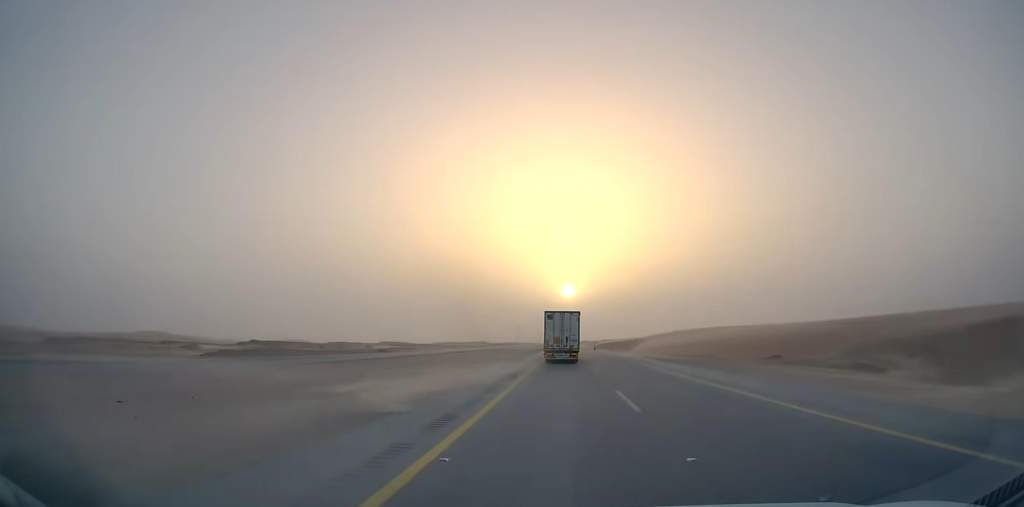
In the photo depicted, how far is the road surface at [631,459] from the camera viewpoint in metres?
8.14

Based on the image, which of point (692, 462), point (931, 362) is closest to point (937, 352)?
point (931, 362)

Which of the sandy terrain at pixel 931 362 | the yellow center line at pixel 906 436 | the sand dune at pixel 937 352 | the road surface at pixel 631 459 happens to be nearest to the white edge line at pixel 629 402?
the road surface at pixel 631 459

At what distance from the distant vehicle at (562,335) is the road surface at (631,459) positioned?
37396mm

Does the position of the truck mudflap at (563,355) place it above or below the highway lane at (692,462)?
above

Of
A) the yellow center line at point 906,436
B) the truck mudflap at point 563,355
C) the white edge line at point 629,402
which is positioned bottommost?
the white edge line at point 629,402

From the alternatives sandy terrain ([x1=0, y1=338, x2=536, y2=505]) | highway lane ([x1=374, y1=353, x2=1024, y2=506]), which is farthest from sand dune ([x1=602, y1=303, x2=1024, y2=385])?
sandy terrain ([x1=0, y1=338, x2=536, y2=505])

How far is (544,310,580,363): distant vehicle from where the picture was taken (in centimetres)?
5569

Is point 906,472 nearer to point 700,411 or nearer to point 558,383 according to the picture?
point 700,411

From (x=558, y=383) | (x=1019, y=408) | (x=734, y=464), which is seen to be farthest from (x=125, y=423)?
(x=1019, y=408)

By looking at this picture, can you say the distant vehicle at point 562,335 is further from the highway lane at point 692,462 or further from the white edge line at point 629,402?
the highway lane at point 692,462

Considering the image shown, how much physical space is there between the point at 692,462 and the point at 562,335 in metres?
46.0

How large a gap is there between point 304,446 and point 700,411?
9612 mm

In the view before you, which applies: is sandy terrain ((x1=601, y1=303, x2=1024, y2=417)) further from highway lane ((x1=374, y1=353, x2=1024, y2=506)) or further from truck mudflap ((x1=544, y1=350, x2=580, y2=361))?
truck mudflap ((x1=544, y1=350, x2=580, y2=361))

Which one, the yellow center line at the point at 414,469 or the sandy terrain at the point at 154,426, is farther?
the sandy terrain at the point at 154,426
